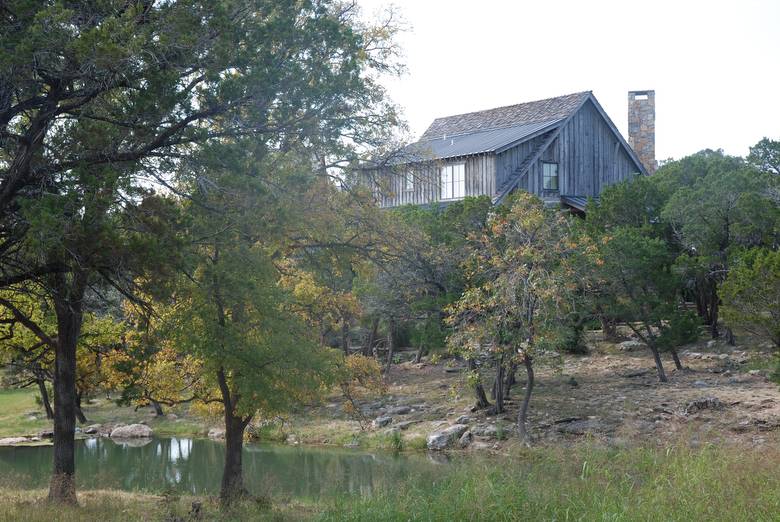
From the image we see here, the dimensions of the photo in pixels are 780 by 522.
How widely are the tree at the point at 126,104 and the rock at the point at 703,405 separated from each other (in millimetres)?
15298

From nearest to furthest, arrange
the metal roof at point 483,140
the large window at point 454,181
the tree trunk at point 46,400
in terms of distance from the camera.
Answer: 1. the tree trunk at point 46,400
2. the metal roof at point 483,140
3. the large window at point 454,181

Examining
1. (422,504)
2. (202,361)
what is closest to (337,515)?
(422,504)

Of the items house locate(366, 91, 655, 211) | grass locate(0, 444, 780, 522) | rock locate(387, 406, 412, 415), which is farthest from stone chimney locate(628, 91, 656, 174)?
grass locate(0, 444, 780, 522)

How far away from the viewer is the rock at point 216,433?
3056 cm

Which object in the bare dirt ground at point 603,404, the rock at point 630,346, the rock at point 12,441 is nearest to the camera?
the bare dirt ground at point 603,404

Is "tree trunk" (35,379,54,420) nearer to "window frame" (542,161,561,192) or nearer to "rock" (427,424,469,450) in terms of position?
"rock" (427,424,469,450)

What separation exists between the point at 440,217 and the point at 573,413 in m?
7.67

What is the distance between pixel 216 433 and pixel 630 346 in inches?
619

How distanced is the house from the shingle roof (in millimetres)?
52

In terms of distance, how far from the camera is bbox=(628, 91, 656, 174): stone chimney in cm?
4694

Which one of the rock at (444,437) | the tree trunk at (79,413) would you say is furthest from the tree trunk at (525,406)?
the tree trunk at (79,413)

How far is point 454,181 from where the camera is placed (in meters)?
38.3

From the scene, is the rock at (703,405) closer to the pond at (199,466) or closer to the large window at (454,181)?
the pond at (199,466)

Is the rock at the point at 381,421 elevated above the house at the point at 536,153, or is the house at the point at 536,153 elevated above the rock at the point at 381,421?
the house at the point at 536,153
